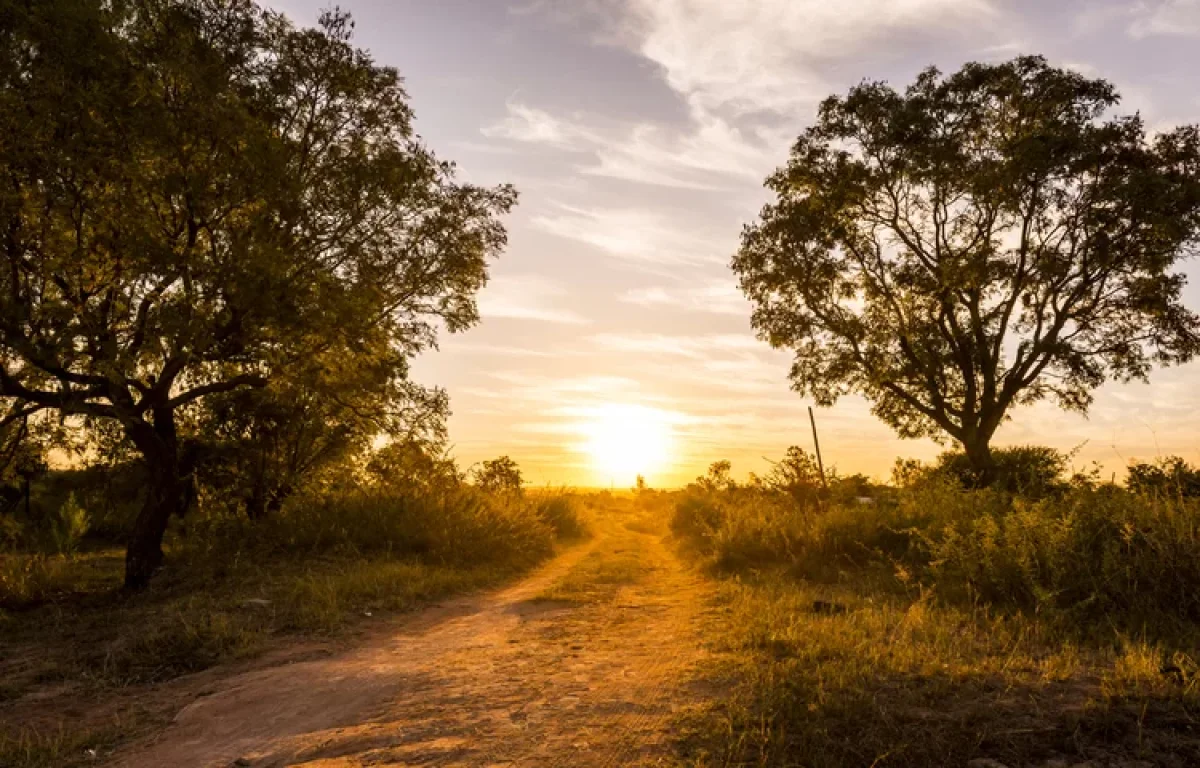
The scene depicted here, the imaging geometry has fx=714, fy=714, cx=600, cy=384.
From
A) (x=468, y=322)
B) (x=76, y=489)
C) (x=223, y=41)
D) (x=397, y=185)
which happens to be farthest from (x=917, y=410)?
(x=76, y=489)

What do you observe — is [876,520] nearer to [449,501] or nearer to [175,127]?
[449,501]

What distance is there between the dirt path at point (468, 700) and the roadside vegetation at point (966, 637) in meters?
0.69

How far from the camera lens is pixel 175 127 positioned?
11836 mm

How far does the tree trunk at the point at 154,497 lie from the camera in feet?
44.4

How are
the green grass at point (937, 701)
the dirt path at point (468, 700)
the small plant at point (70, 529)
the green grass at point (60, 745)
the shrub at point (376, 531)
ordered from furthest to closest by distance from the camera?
the small plant at point (70, 529) → the shrub at point (376, 531) → the green grass at point (60, 745) → the dirt path at point (468, 700) → the green grass at point (937, 701)

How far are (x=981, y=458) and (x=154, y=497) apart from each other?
23.0 m

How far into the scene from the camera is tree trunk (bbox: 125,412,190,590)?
44.4ft

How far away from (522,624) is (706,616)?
8.38 feet

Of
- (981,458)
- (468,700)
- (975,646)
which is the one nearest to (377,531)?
(468,700)

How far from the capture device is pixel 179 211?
12.7 metres

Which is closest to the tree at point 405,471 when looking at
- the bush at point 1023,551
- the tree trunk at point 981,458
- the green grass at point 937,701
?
the bush at point 1023,551

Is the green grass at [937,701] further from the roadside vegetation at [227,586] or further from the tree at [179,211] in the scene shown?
the tree at [179,211]

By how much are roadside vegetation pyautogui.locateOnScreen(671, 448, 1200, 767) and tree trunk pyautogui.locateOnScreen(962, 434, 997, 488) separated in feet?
28.6

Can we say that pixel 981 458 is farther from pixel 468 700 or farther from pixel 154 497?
pixel 154 497
